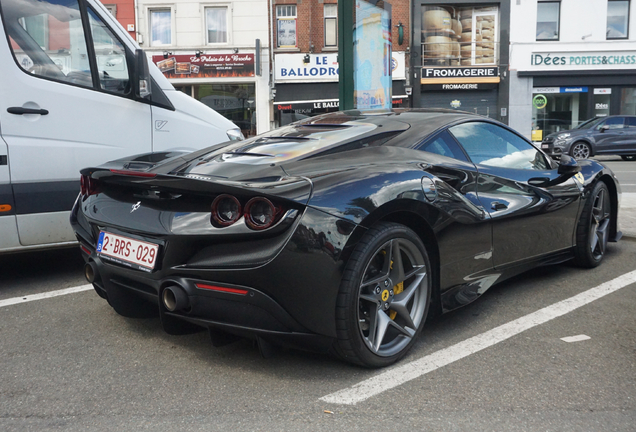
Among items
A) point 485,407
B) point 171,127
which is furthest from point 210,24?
point 485,407

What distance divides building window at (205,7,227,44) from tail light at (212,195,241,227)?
21.3 m

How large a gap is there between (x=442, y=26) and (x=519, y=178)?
21337 mm

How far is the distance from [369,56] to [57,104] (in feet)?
14.2

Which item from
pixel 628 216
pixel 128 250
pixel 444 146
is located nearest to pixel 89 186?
pixel 128 250

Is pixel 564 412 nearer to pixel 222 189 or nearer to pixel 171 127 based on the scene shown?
pixel 222 189

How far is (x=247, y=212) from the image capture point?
245cm

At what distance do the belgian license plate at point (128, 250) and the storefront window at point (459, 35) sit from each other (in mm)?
21913

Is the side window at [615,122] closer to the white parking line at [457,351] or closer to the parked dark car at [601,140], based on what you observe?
the parked dark car at [601,140]

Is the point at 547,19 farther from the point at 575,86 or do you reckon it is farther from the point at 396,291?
the point at 396,291

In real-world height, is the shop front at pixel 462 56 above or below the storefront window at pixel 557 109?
above

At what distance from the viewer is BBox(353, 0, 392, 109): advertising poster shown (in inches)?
293

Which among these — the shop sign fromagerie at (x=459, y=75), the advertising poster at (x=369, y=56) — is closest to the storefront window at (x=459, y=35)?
the shop sign fromagerie at (x=459, y=75)

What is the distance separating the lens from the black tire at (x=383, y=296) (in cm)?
256

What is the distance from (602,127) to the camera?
18.7 m
